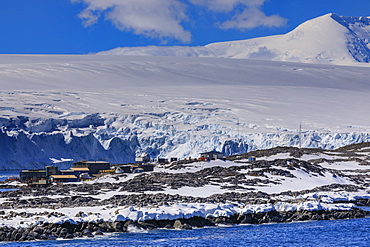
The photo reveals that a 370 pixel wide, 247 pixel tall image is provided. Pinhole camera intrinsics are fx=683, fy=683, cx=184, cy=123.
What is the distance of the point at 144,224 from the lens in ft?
128

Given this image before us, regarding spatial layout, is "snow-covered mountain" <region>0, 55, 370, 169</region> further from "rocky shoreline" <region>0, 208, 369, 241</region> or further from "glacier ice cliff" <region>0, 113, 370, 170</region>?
"rocky shoreline" <region>0, 208, 369, 241</region>

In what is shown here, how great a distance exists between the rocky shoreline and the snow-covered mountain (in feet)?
147

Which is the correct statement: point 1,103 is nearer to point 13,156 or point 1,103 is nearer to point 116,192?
point 13,156

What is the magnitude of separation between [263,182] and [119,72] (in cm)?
9816

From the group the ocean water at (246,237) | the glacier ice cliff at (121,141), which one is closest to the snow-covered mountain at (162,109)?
the glacier ice cliff at (121,141)

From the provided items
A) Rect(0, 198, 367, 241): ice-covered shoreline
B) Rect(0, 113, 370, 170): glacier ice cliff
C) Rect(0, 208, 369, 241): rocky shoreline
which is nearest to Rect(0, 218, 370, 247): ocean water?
Rect(0, 208, 369, 241): rocky shoreline

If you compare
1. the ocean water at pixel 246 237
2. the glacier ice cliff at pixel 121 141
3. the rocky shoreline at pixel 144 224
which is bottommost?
the ocean water at pixel 246 237

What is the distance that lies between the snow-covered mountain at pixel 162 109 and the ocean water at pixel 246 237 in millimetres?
49028

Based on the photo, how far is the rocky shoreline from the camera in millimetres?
35344

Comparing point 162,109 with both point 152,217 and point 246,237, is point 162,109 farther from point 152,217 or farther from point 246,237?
point 246,237

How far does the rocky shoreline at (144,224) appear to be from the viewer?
3534 centimetres

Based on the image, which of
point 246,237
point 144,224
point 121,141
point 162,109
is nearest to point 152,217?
point 144,224

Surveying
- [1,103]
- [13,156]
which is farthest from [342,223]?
[1,103]

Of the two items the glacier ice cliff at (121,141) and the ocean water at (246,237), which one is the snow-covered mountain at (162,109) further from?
the ocean water at (246,237)
